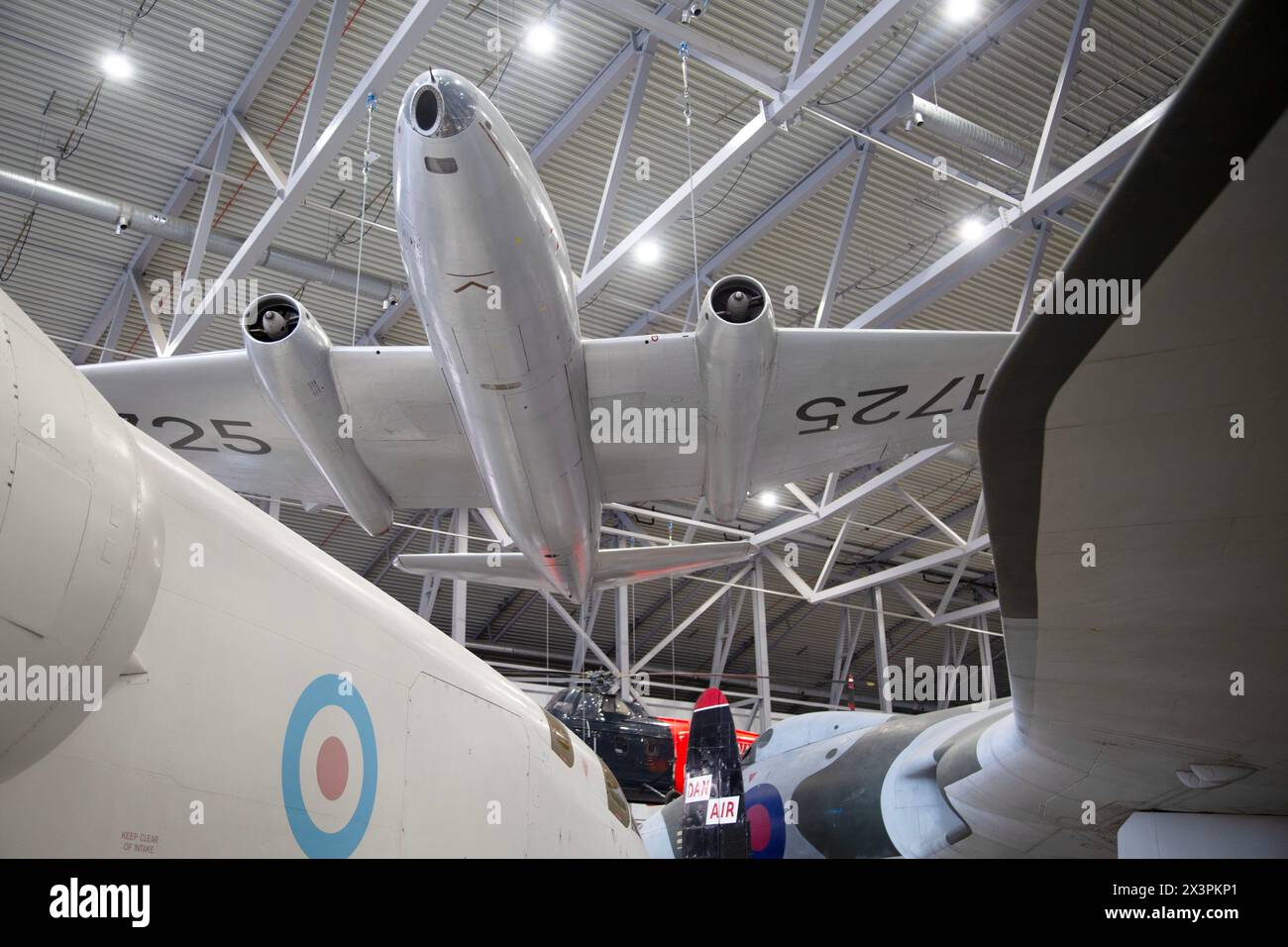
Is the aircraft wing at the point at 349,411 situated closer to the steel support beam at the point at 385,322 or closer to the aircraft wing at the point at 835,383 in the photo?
the aircraft wing at the point at 835,383

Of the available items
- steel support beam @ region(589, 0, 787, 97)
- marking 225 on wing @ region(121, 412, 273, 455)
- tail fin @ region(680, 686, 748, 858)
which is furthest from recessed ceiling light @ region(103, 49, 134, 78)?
tail fin @ region(680, 686, 748, 858)

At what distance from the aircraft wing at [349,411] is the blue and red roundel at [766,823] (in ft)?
13.9

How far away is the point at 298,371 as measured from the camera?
791 cm

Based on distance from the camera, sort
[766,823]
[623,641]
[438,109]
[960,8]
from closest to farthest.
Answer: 1. [438,109]
2. [766,823]
3. [960,8]
4. [623,641]

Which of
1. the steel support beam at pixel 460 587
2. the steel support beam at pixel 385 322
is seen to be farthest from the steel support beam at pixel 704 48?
the steel support beam at pixel 460 587

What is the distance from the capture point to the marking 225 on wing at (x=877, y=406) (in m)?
8.70

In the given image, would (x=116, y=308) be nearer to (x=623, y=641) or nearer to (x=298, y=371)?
(x=298, y=371)

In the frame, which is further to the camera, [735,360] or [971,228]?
[971,228]

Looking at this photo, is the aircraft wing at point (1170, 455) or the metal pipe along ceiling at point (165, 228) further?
the metal pipe along ceiling at point (165, 228)

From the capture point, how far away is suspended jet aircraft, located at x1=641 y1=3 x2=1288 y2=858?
5.37 ft

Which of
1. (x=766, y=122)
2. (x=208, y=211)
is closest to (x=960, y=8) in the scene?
(x=766, y=122)

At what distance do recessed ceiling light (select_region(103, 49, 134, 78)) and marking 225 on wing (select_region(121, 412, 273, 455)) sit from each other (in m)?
4.24

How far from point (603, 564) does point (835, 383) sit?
11.5 ft
